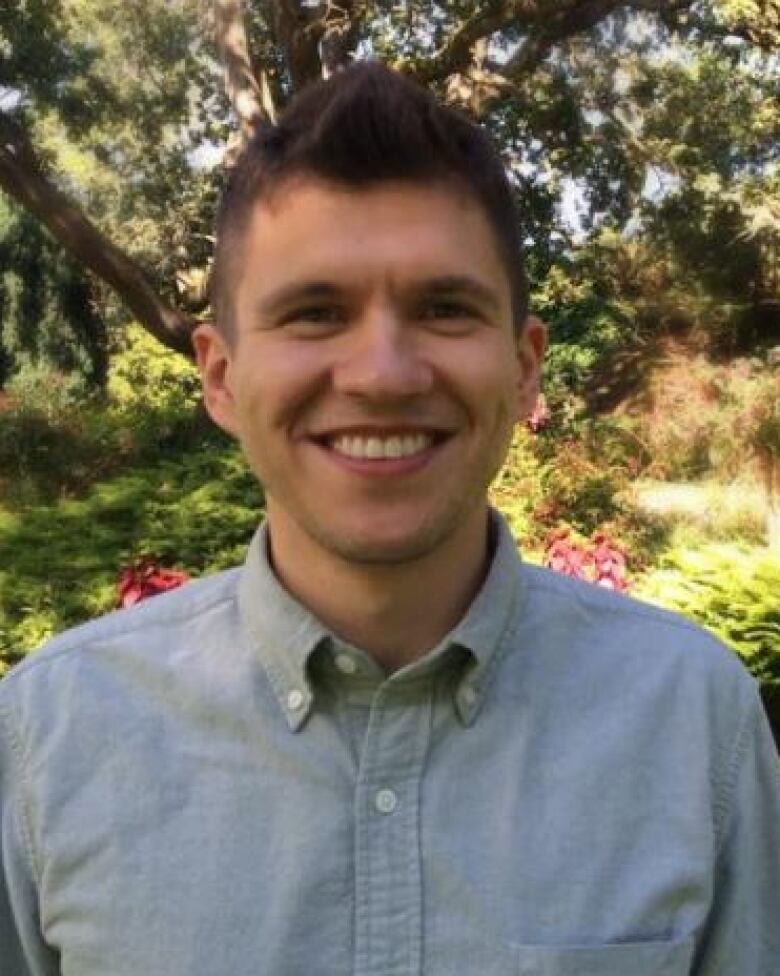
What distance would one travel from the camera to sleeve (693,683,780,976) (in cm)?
126

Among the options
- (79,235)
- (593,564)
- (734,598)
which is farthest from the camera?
(79,235)

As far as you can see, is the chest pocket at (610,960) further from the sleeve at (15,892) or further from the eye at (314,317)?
the eye at (314,317)

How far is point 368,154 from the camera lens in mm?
1203

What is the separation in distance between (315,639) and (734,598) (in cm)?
463

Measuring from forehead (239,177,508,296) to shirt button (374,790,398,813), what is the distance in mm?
507

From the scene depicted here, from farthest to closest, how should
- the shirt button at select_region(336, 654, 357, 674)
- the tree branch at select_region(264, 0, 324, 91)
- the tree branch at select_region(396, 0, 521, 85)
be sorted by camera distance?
the tree branch at select_region(264, 0, 324, 91) < the tree branch at select_region(396, 0, 521, 85) < the shirt button at select_region(336, 654, 357, 674)

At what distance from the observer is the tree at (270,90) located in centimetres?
1049

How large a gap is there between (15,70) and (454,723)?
12.4m

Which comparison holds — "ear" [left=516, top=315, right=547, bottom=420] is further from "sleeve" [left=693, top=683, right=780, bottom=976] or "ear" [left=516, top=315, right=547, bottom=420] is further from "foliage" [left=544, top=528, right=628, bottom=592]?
"foliage" [left=544, top=528, right=628, bottom=592]

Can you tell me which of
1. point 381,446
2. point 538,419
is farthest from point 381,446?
point 538,419

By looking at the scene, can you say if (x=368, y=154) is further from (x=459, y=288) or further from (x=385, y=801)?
(x=385, y=801)

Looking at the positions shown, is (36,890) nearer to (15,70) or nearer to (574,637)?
(574,637)

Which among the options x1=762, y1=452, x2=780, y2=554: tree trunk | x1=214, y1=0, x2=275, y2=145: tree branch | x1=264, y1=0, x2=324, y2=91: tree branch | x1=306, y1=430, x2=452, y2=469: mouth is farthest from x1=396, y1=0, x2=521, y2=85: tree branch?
x1=306, y1=430, x2=452, y2=469: mouth

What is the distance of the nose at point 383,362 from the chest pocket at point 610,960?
546 mm
